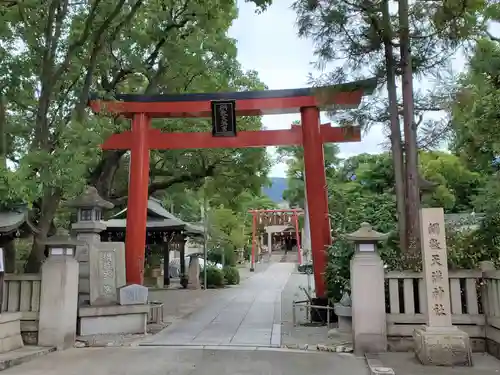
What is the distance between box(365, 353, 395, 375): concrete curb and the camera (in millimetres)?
6082

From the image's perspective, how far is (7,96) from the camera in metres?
9.07

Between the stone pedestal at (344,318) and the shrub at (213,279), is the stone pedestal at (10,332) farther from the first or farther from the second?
the shrub at (213,279)

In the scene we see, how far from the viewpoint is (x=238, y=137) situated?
12297 mm

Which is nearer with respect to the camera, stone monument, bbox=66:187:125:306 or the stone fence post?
the stone fence post

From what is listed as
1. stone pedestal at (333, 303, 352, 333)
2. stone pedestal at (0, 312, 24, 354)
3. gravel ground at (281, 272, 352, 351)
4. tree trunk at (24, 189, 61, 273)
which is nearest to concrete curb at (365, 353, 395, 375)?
gravel ground at (281, 272, 352, 351)

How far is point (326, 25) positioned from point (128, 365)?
276 inches

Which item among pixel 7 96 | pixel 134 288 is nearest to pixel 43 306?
pixel 134 288

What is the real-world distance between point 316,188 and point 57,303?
601 cm

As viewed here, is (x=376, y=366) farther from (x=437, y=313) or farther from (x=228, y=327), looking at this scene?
(x=228, y=327)

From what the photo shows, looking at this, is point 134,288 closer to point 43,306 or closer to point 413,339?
point 43,306

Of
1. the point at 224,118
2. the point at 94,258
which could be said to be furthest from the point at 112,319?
the point at 224,118

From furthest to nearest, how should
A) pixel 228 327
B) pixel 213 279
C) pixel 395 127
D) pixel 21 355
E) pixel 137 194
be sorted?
pixel 213 279 → pixel 137 194 → pixel 228 327 → pixel 395 127 → pixel 21 355

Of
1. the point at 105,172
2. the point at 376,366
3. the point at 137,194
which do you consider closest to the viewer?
the point at 376,366

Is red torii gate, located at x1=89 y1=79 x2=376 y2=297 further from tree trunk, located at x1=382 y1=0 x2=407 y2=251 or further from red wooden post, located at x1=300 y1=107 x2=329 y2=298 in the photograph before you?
tree trunk, located at x1=382 y1=0 x2=407 y2=251
